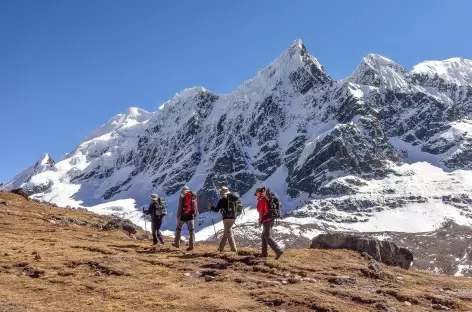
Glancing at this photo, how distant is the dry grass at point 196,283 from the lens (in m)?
15.3

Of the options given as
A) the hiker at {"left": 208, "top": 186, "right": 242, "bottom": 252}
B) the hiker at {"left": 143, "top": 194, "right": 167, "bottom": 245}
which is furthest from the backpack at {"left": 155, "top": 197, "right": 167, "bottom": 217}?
the hiker at {"left": 208, "top": 186, "right": 242, "bottom": 252}

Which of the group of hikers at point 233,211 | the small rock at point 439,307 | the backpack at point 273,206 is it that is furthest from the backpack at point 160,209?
the small rock at point 439,307

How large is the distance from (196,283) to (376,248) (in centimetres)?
1474

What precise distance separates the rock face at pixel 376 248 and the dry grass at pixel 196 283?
12.4ft

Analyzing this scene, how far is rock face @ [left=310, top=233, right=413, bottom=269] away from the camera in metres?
29.1

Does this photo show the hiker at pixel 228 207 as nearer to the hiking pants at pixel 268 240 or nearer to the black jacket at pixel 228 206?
the black jacket at pixel 228 206

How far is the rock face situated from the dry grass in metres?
3.79

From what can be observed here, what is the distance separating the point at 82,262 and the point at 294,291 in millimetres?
8374

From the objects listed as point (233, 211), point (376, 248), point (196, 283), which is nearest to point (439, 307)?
point (196, 283)

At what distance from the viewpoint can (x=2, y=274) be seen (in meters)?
18.0

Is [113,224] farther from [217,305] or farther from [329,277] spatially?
[217,305]

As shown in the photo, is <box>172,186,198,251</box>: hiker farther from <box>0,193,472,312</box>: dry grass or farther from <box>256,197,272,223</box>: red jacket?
<box>256,197,272,223</box>: red jacket

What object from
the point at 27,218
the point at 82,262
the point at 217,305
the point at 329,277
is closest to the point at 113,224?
the point at 27,218

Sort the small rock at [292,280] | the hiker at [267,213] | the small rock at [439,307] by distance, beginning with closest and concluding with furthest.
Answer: the small rock at [439,307] → the small rock at [292,280] → the hiker at [267,213]
